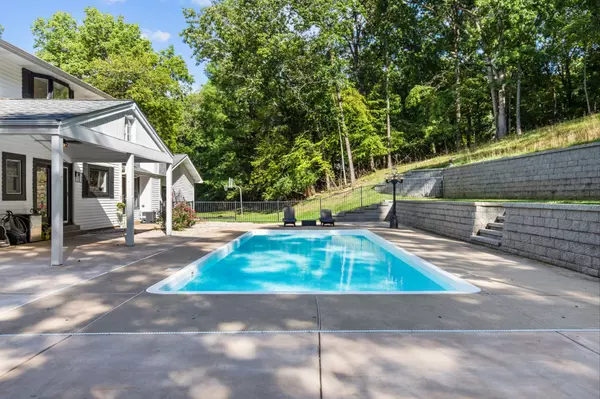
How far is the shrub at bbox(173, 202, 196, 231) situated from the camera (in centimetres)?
1517

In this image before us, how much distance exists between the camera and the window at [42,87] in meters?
11.8

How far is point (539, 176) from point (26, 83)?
666 inches

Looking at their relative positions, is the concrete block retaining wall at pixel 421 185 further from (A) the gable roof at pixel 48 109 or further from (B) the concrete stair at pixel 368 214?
→ (A) the gable roof at pixel 48 109

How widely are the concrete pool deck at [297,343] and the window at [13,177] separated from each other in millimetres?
5959

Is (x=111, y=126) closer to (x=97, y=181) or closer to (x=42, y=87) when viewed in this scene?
(x=42, y=87)

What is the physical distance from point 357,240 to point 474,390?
10.5m

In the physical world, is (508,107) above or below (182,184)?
above

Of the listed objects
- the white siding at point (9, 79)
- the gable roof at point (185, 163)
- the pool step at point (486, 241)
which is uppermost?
the white siding at point (9, 79)

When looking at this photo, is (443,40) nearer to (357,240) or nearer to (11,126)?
(357,240)

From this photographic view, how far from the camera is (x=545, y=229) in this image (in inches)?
286

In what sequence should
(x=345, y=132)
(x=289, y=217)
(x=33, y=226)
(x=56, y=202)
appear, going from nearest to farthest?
(x=56, y=202), (x=33, y=226), (x=289, y=217), (x=345, y=132)

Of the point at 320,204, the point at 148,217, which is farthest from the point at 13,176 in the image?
the point at 320,204

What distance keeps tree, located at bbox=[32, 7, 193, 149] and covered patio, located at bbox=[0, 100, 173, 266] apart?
10375 millimetres

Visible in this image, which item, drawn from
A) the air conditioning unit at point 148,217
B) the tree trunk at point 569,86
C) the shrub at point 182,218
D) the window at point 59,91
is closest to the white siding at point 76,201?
the window at point 59,91
